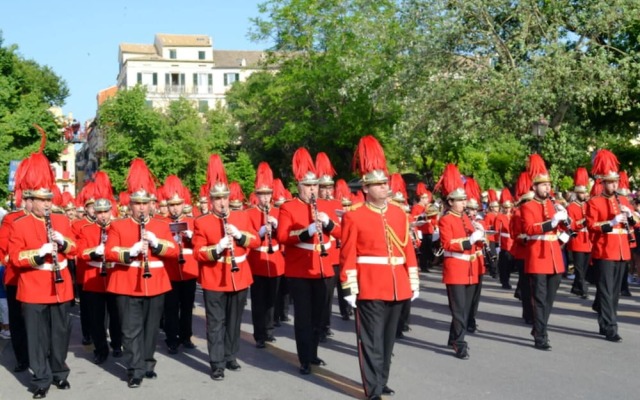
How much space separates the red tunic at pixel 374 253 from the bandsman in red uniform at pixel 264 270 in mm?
3142

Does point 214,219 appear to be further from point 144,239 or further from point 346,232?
point 346,232

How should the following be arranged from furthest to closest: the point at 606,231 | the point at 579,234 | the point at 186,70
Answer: the point at 186,70 → the point at 579,234 → the point at 606,231

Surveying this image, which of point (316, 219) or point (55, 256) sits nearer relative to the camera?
point (55, 256)

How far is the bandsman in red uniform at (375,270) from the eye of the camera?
793cm

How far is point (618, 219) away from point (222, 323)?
5237 mm

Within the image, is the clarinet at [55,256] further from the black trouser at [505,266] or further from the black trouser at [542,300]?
the black trouser at [505,266]

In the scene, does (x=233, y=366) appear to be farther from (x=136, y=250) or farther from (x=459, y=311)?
(x=459, y=311)

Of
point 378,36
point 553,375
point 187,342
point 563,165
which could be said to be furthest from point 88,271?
point 378,36

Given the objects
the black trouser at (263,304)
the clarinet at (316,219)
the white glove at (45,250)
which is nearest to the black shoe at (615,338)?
the clarinet at (316,219)

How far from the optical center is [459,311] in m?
10.3

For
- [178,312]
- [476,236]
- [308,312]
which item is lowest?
[178,312]

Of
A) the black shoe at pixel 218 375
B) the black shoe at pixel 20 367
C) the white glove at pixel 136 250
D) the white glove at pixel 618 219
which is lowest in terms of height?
the black shoe at pixel 20 367

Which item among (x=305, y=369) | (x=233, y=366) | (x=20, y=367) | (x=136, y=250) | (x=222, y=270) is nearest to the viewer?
(x=136, y=250)

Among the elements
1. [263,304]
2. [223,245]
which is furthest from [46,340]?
[263,304]
